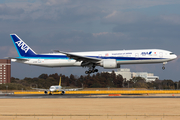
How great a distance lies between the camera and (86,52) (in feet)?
186

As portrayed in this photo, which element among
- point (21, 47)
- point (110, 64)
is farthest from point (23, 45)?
point (110, 64)

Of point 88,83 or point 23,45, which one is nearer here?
point 23,45

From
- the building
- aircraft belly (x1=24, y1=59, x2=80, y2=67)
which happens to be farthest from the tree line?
aircraft belly (x1=24, y1=59, x2=80, y2=67)

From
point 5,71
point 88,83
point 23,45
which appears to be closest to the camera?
point 23,45

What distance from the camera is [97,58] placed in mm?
55156

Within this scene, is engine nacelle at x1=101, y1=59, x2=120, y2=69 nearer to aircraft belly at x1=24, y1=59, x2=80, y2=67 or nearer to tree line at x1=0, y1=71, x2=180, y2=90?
aircraft belly at x1=24, y1=59, x2=80, y2=67

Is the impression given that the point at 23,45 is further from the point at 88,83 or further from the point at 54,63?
the point at 88,83

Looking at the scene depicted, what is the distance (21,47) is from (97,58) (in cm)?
1999

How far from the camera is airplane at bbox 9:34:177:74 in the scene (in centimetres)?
5250

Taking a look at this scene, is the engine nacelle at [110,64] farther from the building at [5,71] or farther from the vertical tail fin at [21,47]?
the building at [5,71]

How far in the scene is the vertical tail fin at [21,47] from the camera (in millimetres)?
62031

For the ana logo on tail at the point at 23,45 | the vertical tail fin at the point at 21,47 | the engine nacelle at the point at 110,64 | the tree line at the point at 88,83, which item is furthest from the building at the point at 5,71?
the engine nacelle at the point at 110,64
